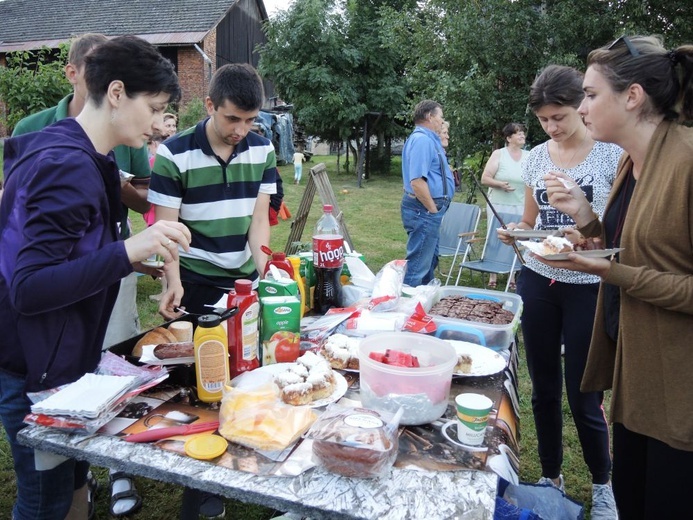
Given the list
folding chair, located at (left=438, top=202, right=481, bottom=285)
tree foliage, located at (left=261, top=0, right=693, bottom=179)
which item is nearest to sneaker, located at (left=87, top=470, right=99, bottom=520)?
folding chair, located at (left=438, top=202, right=481, bottom=285)

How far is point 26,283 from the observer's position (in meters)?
1.23

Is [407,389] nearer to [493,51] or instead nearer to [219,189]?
[219,189]

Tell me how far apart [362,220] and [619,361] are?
27.7ft

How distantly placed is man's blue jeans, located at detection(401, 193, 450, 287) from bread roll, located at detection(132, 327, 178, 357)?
355 centimetres

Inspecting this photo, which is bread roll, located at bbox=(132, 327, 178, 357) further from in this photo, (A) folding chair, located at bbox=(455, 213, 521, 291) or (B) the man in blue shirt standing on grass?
(A) folding chair, located at bbox=(455, 213, 521, 291)

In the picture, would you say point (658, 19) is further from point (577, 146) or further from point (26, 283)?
point (26, 283)

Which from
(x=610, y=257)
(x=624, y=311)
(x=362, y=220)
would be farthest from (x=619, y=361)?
(x=362, y=220)

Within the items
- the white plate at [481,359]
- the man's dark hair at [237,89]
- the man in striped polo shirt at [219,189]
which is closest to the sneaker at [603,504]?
the white plate at [481,359]

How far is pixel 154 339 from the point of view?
179 cm

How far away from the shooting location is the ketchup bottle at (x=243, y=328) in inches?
61.8

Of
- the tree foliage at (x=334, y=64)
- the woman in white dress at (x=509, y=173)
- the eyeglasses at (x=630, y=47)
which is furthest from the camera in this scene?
the tree foliage at (x=334, y=64)

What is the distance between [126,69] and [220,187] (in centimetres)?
92

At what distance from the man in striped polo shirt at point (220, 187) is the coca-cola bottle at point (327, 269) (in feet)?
1.15

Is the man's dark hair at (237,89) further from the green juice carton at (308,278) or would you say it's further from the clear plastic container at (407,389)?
the clear plastic container at (407,389)
